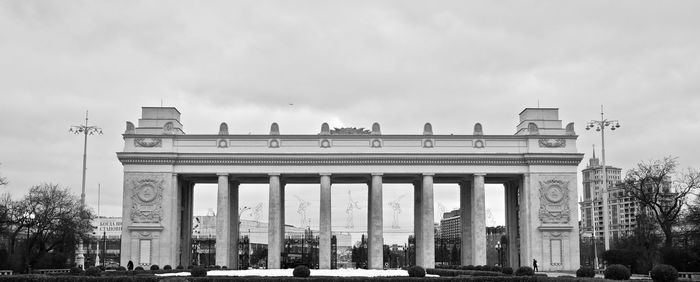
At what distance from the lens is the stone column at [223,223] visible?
5678 cm

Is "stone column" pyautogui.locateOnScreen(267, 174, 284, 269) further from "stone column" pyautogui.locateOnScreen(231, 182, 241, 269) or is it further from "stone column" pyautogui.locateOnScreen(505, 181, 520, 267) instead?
"stone column" pyautogui.locateOnScreen(505, 181, 520, 267)

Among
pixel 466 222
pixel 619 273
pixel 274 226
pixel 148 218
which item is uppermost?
pixel 148 218

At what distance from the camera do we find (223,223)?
2240 inches

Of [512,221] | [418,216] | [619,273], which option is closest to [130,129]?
[418,216]

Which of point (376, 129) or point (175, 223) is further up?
point (376, 129)

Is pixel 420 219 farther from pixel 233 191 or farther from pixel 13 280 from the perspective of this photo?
pixel 13 280

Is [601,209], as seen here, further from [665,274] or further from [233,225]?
[665,274]

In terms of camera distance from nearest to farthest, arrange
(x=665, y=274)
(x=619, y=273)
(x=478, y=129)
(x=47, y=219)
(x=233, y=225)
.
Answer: (x=665, y=274) < (x=619, y=273) < (x=47, y=219) < (x=478, y=129) < (x=233, y=225)

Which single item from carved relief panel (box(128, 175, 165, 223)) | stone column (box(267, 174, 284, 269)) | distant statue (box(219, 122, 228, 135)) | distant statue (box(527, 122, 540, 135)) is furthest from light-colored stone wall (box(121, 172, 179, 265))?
distant statue (box(527, 122, 540, 135))

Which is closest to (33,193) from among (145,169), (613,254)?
(145,169)

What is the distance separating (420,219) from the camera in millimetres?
60812

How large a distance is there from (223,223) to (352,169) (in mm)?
10256

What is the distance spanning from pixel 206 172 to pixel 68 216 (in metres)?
10.7

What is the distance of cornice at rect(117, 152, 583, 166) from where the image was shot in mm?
57531
